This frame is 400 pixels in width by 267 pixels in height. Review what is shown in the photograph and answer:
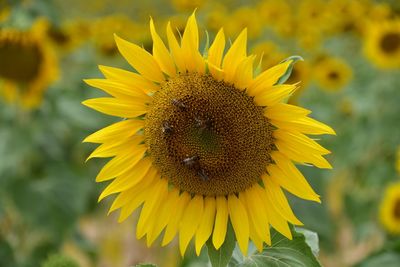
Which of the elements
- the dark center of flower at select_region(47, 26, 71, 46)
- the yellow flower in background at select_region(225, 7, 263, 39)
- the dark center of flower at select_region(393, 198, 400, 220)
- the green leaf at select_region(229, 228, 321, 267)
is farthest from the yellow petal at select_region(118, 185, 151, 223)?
the yellow flower in background at select_region(225, 7, 263, 39)

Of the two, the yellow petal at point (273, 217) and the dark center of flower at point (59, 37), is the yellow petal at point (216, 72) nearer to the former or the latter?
the yellow petal at point (273, 217)

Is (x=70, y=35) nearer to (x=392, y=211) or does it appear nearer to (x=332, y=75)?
(x=332, y=75)

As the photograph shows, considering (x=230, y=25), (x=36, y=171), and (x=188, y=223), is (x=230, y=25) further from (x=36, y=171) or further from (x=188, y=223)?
(x=188, y=223)

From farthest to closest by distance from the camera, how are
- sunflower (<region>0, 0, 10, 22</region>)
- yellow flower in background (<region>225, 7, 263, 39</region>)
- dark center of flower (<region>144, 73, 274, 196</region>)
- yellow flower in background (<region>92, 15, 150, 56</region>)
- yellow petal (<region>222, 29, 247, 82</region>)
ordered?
yellow flower in background (<region>225, 7, 263, 39</region>) → yellow flower in background (<region>92, 15, 150, 56</region>) → sunflower (<region>0, 0, 10, 22</region>) → dark center of flower (<region>144, 73, 274, 196</region>) → yellow petal (<region>222, 29, 247, 82</region>)

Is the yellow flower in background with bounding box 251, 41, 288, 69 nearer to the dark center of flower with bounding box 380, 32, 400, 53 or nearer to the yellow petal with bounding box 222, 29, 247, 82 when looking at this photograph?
the dark center of flower with bounding box 380, 32, 400, 53

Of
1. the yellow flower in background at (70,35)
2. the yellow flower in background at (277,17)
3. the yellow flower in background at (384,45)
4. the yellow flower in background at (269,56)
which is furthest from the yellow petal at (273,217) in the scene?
the yellow flower in background at (277,17)
